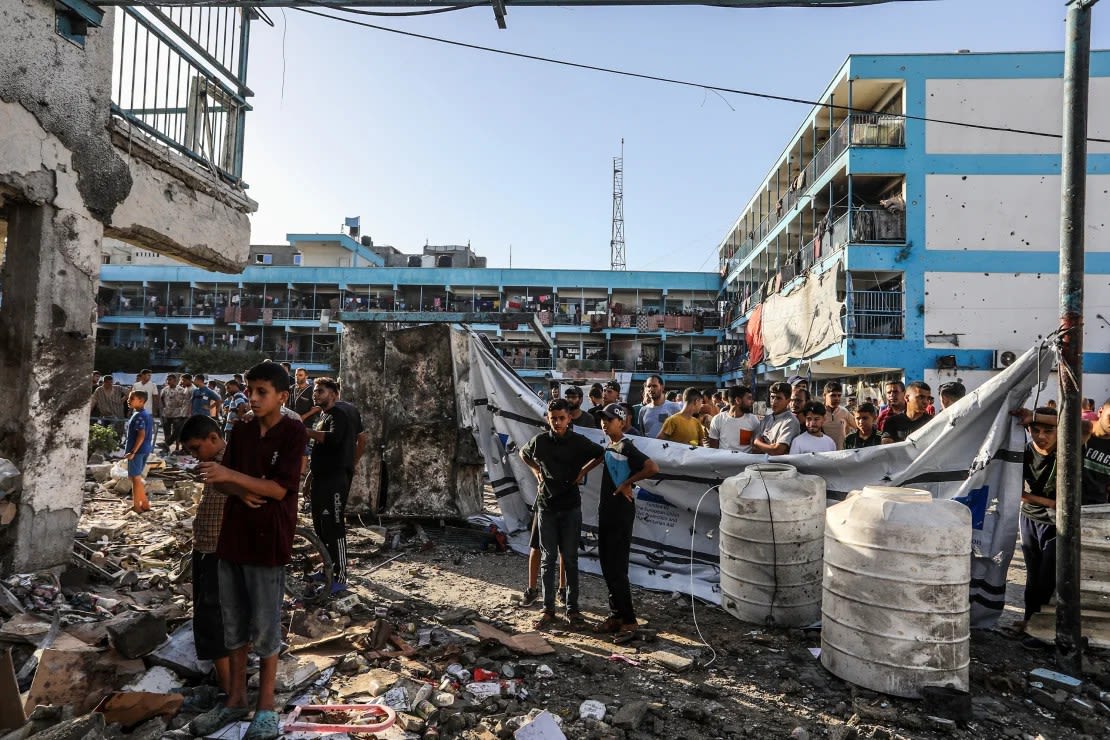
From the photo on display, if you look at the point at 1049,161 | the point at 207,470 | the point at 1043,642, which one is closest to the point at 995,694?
the point at 1043,642

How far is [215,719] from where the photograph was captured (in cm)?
300

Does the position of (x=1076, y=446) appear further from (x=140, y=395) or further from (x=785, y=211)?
(x=785, y=211)

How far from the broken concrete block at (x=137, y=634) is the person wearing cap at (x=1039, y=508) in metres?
5.61

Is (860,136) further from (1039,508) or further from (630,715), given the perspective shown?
(630,715)

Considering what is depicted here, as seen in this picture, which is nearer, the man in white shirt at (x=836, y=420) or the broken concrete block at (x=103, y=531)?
the broken concrete block at (x=103, y=531)

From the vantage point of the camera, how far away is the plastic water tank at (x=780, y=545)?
4.64 m

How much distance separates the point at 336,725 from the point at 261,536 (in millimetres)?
996

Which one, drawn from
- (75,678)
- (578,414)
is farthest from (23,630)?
(578,414)

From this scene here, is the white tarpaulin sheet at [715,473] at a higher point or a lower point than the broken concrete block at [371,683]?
higher

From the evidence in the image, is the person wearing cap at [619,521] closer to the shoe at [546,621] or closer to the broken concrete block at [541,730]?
the shoe at [546,621]

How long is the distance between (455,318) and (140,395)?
396 centimetres

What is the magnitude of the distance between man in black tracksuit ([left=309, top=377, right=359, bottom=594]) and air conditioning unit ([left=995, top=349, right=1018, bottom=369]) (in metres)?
18.6

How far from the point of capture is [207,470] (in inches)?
105

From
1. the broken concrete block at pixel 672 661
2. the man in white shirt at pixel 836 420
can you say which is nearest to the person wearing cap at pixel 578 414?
the man in white shirt at pixel 836 420
